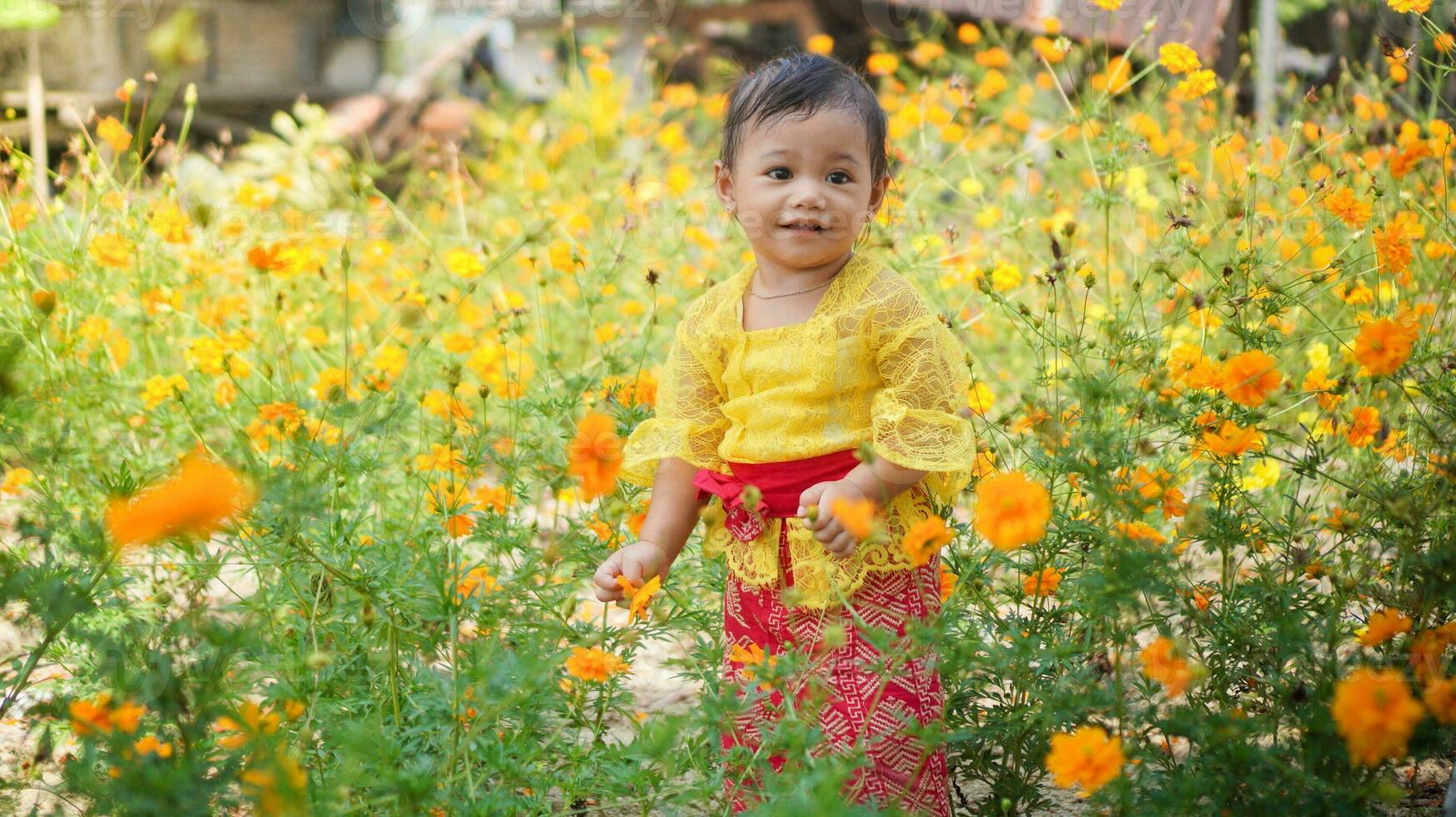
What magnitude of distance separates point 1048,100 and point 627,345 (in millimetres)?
3642

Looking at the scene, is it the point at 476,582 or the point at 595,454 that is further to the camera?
the point at 476,582

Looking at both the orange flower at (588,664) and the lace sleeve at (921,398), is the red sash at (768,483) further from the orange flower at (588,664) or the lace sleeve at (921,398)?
the orange flower at (588,664)

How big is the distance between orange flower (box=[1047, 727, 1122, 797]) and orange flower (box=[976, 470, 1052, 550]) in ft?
0.67

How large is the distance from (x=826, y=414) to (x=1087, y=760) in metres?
0.60

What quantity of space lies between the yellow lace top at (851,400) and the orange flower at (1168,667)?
1.06 feet

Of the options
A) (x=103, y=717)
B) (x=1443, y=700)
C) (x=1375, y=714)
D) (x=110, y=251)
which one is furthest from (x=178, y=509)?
(x=110, y=251)

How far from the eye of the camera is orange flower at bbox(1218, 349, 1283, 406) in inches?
60.4

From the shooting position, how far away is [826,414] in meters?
1.66

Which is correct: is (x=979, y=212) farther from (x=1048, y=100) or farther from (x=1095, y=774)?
(x=1048, y=100)

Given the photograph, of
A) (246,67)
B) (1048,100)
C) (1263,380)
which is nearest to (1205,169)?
(1048,100)

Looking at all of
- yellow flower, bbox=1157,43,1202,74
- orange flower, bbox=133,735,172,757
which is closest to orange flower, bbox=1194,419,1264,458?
yellow flower, bbox=1157,43,1202,74

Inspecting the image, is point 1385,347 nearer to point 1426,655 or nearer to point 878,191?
point 1426,655

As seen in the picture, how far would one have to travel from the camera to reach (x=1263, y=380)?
1555 millimetres

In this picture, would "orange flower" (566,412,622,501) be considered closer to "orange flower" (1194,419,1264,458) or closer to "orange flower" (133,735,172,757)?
"orange flower" (133,735,172,757)
